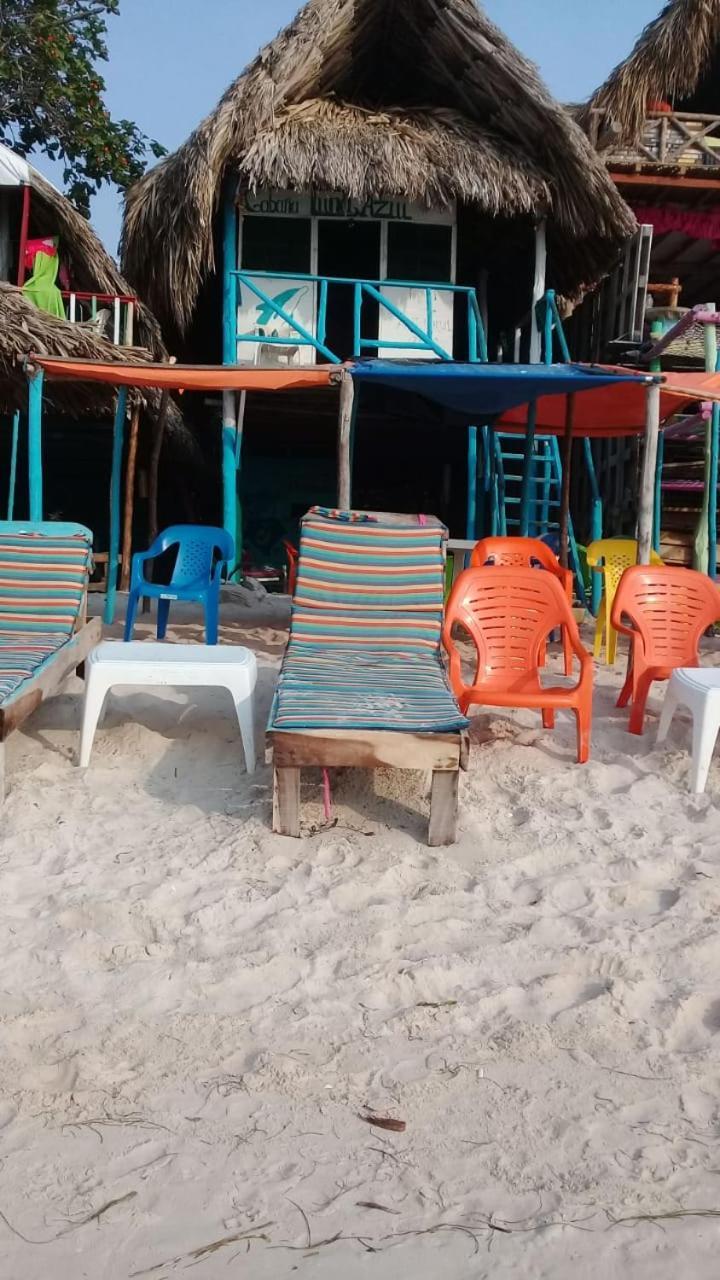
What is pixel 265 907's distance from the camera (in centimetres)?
294

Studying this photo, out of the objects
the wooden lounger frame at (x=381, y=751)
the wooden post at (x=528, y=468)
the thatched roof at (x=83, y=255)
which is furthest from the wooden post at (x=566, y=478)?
the thatched roof at (x=83, y=255)

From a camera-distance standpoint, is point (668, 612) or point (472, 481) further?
point (472, 481)

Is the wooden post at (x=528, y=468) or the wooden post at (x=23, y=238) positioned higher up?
the wooden post at (x=23, y=238)

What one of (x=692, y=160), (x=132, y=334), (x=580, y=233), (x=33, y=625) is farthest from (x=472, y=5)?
(x=33, y=625)

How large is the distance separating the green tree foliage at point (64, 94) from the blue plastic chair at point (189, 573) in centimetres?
951

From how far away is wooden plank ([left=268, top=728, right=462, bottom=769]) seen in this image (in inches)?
131

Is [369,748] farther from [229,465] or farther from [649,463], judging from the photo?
[229,465]

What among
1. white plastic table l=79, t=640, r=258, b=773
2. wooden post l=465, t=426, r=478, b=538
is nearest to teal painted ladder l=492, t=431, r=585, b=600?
A: wooden post l=465, t=426, r=478, b=538

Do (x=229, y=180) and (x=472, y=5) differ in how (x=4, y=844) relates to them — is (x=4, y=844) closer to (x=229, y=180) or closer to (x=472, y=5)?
(x=229, y=180)

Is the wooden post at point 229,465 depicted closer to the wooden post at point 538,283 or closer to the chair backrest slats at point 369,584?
the wooden post at point 538,283

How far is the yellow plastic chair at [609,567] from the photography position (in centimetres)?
599

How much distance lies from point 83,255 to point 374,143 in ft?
9.66

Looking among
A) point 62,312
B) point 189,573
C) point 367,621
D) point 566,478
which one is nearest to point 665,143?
point 566,478

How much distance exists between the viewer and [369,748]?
3.32 meters
